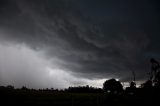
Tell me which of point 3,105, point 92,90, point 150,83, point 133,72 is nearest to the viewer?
point 3,105

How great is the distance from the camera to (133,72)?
8075 cm

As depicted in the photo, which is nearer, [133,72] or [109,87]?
[133,72]

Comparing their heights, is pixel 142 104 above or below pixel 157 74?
below

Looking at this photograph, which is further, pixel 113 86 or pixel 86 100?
pixel 113 86

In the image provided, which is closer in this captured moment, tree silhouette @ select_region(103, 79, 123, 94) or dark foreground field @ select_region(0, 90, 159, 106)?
dark foreground field @ select_region(0, 90, 159, 106)

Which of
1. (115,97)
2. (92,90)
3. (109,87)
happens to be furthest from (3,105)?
(92,90)

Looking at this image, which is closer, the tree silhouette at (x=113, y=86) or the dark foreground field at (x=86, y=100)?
the dark foreground field at (x=86, y=100)

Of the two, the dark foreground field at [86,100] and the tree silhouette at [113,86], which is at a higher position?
the tree silhouette at [113,86]

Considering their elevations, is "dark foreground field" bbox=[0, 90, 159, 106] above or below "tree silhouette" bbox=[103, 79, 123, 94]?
below

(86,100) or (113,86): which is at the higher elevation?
(113,86)

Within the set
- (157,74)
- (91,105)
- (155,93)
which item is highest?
(157,74)

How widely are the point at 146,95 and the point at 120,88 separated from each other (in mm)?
103436

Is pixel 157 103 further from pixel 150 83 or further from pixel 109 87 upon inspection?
pixel 109 87

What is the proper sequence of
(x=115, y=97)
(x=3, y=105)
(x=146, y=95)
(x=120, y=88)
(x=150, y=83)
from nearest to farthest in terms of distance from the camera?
(x=3, y=105) → (x=146, y=95) → (x=150, y=83) → (x=115, y=97) → (x=120, y=88)
